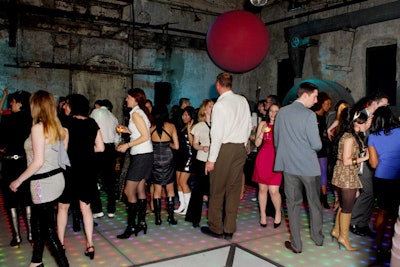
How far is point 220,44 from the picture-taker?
24.8ft

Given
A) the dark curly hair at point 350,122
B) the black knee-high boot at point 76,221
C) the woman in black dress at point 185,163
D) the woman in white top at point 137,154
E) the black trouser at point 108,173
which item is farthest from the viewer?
the woman in black dress at point 185,163

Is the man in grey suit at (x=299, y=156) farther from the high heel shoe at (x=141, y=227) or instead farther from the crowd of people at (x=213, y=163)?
the high heel shoe at (x=141, y=227)

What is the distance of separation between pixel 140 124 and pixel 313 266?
88.8 inches

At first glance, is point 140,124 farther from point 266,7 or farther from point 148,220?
point 266,7

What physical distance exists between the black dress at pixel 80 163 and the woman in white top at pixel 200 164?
1.51 m

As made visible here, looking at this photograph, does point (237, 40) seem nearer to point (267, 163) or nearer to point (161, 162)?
point (267, 163)

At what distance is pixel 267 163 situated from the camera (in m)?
4.44

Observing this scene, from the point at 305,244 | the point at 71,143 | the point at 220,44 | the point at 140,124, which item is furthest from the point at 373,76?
the point at 71,143

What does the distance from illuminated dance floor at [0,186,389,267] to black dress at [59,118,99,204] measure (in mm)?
659

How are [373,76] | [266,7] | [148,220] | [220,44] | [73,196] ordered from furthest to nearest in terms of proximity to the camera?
[266,7] < [373,76] < [220,44] < [148,220] < [73,196]

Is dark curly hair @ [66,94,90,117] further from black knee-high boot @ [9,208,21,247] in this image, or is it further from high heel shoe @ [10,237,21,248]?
high heel shoe @ [10,237,21,248]

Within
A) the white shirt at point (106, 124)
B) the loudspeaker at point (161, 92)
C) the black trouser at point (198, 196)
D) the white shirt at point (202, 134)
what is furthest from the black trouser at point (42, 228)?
the loudspeaker at point (161, 92)

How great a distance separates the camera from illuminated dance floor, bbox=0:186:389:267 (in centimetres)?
346

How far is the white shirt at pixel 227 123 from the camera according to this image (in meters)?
3.98
